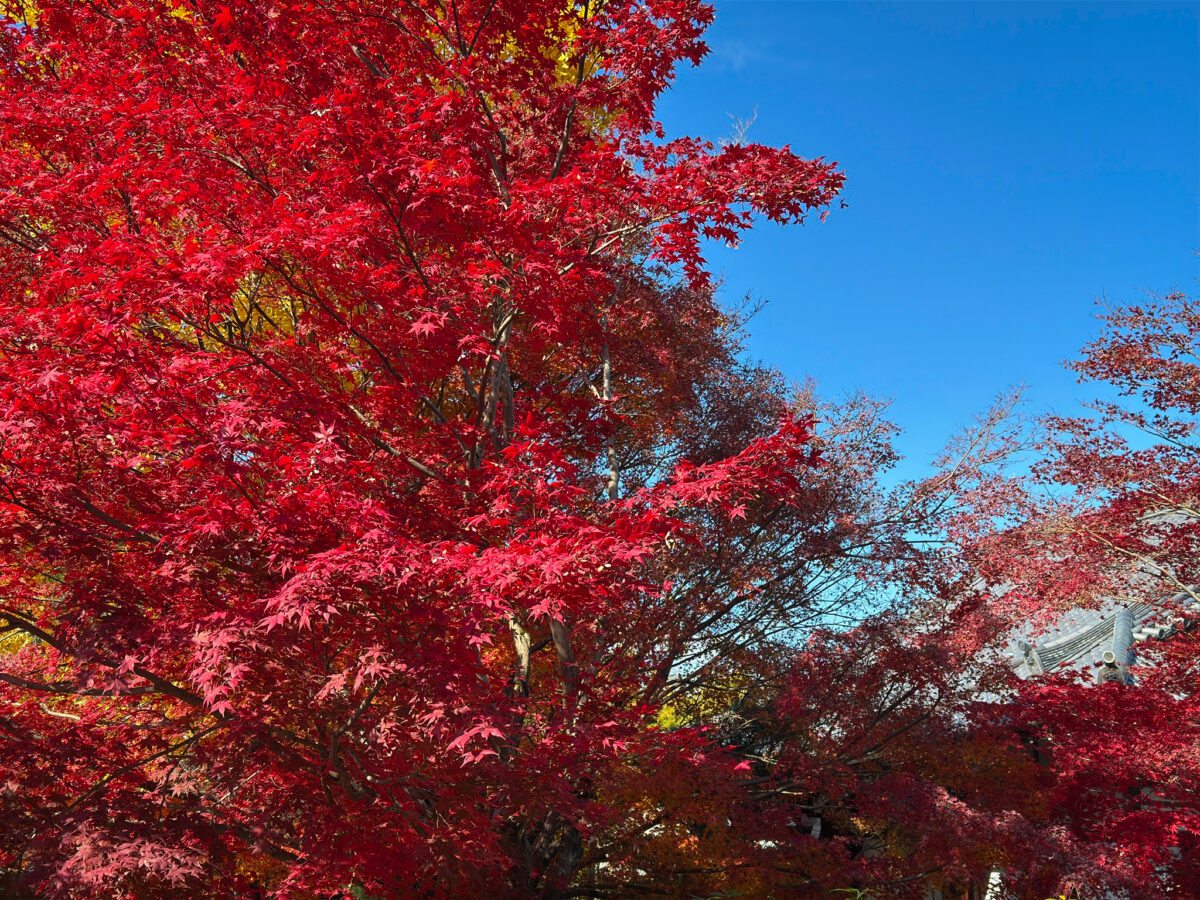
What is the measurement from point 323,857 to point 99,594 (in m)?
1.96

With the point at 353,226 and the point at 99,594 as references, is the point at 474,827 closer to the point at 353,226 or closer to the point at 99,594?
the point at 99,594

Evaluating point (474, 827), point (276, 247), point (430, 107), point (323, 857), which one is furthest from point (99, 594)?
point (430, 107)

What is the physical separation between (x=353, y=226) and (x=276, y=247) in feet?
1.75

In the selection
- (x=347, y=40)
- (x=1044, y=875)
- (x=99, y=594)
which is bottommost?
(x=1044, y=875)

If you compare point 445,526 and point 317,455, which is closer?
point 317,455

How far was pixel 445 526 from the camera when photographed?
18.0 ft

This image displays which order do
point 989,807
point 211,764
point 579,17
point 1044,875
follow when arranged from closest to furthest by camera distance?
point 211,764 → point 579,17 → point 1044,875 → point 989,807

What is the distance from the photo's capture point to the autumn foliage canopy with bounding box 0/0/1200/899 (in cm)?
429

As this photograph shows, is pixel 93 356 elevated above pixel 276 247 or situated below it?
below

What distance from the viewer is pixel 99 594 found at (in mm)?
4031

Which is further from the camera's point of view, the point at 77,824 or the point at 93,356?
the point at 93,356

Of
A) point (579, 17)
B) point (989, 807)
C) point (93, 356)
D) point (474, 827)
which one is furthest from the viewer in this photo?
point (989, 807)

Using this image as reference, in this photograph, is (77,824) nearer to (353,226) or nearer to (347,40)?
(353,226)

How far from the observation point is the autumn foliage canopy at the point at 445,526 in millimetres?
4293
